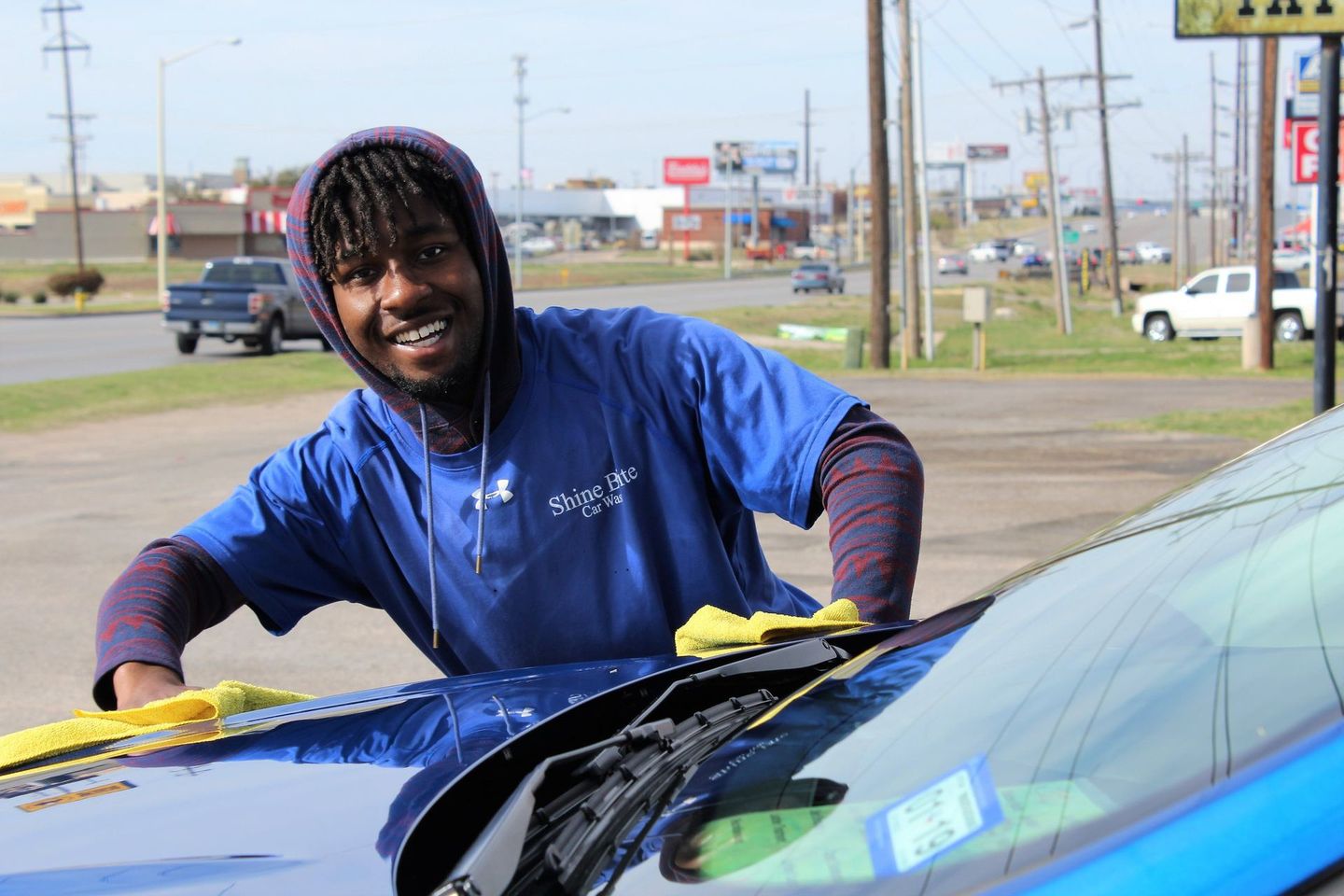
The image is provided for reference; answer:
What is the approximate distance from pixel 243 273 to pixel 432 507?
88.2 ft

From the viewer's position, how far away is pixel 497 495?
2.54 m

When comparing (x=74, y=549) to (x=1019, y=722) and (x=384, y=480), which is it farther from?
(x=1019, y=722)

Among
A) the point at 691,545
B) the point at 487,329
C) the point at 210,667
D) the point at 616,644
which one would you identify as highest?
Result: the point at 487,329

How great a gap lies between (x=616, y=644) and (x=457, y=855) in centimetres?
102

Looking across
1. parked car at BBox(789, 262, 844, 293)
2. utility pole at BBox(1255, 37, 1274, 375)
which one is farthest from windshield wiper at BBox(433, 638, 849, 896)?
parked car at BBox(789, 262, 844, 293)

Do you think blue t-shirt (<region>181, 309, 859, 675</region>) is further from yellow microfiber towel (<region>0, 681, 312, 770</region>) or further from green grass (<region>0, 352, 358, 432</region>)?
green grass (<region>0, 352, 358, 432</region>)

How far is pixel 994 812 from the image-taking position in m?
1.28

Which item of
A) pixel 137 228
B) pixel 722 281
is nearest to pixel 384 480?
pixel 722 281

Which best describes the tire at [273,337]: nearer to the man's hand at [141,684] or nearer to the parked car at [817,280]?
the man's hand at [141,684]

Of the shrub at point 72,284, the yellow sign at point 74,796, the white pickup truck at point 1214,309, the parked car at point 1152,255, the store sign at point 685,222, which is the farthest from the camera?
the store sign at point 685,222

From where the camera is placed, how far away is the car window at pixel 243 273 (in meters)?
28.0

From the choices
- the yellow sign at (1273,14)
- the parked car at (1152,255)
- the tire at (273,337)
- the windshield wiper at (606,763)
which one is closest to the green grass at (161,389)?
the tire at (273,337)

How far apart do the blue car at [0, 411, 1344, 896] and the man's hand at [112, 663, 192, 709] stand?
269mm

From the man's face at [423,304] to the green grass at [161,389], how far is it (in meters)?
14.6
